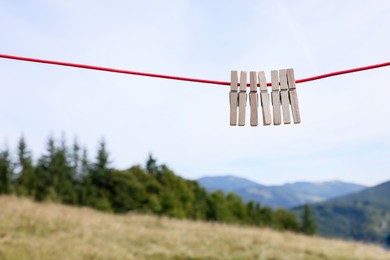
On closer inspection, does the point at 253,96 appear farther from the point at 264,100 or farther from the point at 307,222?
the point at 307,222

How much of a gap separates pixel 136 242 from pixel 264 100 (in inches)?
477

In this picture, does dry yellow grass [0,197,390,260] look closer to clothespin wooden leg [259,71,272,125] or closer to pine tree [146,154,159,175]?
clothespin wooden leg [259,71,272,125]

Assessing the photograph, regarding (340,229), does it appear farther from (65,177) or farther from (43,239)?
(43,239)

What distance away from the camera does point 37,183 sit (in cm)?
3397

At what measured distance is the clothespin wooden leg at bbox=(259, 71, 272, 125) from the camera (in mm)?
2783

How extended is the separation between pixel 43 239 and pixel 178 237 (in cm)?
484

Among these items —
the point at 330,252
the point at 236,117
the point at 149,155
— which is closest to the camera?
the point at 236,117

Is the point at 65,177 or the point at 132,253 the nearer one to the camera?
the point at 132,253

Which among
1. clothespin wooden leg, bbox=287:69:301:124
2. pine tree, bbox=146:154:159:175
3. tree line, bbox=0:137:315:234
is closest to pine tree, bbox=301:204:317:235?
tree line, bbox=0:137:315:234

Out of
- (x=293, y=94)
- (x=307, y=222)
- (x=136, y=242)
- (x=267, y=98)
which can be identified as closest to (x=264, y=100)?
(x=267, y=98)

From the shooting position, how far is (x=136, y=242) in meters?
14.0

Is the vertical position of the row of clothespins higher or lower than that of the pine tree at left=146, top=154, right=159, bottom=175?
lower

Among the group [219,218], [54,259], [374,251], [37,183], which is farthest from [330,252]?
[219,218]

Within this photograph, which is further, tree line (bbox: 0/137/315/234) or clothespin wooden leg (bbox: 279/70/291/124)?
tree line (bbox: 0/137/315/234)
